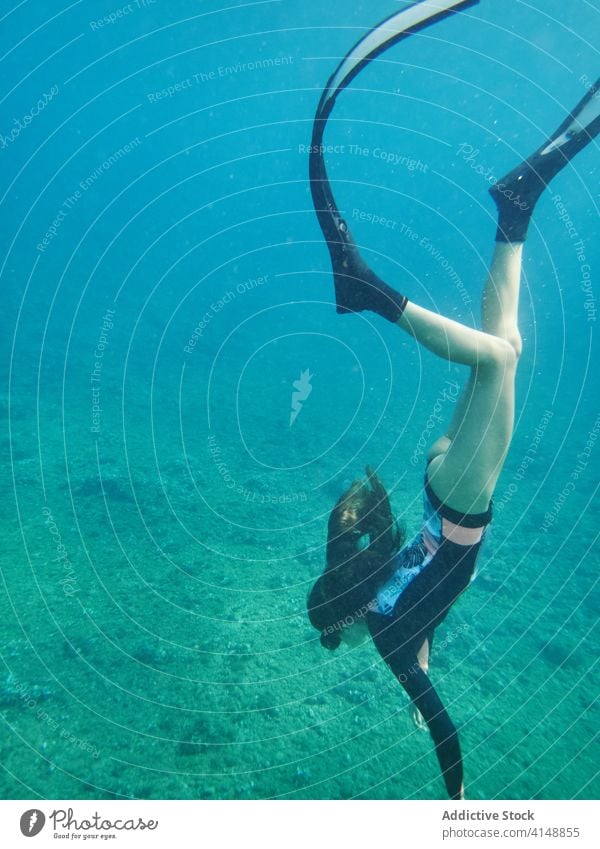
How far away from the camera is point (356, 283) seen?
2322mm

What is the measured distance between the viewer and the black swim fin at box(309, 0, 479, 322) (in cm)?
226

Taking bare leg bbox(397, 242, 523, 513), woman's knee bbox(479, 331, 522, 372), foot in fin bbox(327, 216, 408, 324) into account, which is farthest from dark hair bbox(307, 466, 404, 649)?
foot in fin bbox(327, 216, 408, 324)

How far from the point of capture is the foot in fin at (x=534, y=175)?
2.69 meters

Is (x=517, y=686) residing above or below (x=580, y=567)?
below

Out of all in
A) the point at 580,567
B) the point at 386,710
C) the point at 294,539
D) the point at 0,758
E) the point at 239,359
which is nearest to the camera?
the point at 0,758

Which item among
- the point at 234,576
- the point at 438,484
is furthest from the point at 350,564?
the point at 234,576

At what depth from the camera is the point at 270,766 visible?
364 centimetres

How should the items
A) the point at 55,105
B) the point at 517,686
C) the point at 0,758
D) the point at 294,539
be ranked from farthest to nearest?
the point at 55,105
the point at 294,539
the point at 517,686
the point at 0,758

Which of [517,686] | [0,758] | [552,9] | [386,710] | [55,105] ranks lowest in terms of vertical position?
[0,758]

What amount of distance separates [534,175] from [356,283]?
4.99 ft

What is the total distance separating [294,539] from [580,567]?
5185 mm

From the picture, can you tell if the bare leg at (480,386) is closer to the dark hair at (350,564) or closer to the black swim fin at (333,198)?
the black swim fin at (333,198)
